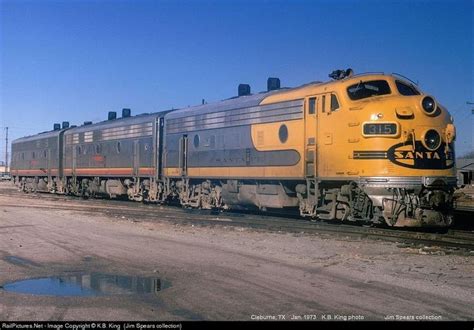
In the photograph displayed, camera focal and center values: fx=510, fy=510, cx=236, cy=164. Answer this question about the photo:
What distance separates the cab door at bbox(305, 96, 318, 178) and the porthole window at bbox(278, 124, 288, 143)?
92 centimetres

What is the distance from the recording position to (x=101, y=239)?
12391 mm

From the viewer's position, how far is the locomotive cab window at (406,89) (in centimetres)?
1435

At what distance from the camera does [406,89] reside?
573 inches

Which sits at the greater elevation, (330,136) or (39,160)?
Answer: (39,160)

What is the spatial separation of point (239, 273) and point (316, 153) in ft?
23.8

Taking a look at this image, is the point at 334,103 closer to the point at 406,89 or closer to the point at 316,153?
the point at 316,153

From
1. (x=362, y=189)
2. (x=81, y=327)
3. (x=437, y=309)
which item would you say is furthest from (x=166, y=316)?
(x=362, y=189)

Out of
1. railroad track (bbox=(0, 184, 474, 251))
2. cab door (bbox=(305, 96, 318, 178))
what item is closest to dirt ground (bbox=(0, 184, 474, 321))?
railroad track (bbox=(0, 184, 474, 251))

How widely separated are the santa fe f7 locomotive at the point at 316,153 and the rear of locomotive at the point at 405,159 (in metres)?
0.03

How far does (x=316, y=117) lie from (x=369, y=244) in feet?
15.4

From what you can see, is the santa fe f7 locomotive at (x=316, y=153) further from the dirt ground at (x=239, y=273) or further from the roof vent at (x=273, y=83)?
the dirt ground at (x=239, y=273)

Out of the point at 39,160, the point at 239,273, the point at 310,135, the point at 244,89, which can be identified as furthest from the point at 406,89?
the point at 39,160

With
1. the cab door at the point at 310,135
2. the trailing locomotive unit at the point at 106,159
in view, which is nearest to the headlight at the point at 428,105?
the cab door at the point at 310,135

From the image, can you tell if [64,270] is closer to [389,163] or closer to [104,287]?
[104,287]
